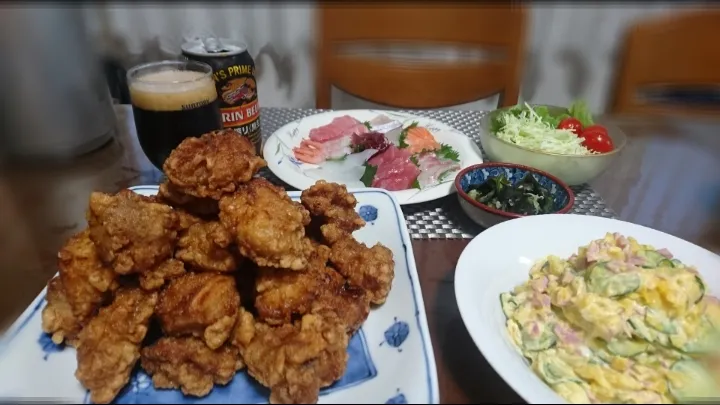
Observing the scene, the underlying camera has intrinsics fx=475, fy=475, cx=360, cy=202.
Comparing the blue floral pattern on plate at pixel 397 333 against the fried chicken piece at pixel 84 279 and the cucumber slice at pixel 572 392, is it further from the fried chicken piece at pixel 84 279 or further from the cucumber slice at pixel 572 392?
the fried chicken piece at pixel 84 279

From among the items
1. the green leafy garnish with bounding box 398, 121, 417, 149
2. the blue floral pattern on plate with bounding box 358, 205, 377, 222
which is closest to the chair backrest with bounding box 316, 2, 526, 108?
the green leafy garnish with bounding box 398, 121, 417, 149

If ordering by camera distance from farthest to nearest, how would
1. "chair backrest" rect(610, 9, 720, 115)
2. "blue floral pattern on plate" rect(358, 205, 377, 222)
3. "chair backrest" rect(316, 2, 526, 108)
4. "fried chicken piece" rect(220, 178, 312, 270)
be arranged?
1. "chair backrest" rect(316, 2, 526, 108)
2. "chair backrest" rect(610, 9, 720, 115)
3. "blue floral pattern on plate" rect(358, 205, 377, 222)
4. "fried chicken piece" rect(220, 178, 312, 270)

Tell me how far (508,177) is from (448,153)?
0.34 m

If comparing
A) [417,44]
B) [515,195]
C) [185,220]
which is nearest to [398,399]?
[185,220]

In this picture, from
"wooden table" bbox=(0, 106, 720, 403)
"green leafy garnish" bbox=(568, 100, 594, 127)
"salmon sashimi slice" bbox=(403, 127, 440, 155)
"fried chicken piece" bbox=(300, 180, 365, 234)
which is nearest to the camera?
"wooden table" bbox=(0, 106, 720, 403)

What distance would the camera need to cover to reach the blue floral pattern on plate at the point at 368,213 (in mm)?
1537

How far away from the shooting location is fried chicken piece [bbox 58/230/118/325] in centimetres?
107

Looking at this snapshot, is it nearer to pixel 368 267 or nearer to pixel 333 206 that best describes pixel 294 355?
pixel 368 267

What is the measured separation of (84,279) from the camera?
107 centimetres

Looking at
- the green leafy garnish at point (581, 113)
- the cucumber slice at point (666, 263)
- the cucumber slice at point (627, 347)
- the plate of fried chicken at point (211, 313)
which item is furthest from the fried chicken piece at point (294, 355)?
the green leafy garnish at point (581, 113)

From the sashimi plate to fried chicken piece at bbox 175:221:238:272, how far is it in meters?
0.61

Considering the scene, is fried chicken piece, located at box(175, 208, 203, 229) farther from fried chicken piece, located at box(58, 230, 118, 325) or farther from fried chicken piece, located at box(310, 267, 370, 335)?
fried chicken piece, located at box(310, 267, 370, 335)

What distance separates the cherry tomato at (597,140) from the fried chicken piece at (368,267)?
3.82ft

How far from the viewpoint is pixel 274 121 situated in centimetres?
241
